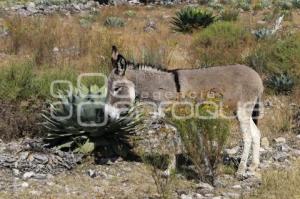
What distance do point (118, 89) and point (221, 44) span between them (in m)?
7.75

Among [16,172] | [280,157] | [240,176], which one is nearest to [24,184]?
[16,172]

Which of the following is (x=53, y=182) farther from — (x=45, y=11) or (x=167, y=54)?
(x=45, y=11)

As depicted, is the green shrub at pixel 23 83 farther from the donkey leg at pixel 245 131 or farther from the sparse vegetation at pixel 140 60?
the donkey leg at pixel 245 131

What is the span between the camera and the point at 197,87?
7078 mm

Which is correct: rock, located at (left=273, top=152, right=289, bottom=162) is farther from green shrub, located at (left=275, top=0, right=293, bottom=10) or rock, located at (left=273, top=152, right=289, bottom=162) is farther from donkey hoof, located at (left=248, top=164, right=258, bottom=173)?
green shrub, located at (left=275, top=0, right=293, bottom=10)

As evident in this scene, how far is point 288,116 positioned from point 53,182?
4.68 metres

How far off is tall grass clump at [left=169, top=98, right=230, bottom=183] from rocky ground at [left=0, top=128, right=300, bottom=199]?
23cm

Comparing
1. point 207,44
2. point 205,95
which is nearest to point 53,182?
point 205,95

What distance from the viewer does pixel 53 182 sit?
21.5ft

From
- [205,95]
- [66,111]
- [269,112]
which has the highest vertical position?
[205,95]

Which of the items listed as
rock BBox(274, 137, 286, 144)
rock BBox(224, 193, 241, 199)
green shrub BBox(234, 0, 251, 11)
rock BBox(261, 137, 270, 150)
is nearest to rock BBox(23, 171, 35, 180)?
rock BBox(224, 193, 241, 199)

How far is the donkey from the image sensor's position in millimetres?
7082

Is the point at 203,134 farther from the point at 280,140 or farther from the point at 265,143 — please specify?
the point at 280,140

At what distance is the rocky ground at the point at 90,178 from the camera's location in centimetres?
625
